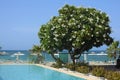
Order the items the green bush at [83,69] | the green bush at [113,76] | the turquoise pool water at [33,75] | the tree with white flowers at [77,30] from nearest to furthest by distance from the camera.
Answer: the green bush at [113,76] < the turquoise pool water at [33,75] < the green bush at [83,69] < the tree with white flowers at [77,30]

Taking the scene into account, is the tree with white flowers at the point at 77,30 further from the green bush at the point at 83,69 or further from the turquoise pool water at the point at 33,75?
the turquoise pool water at the point at 33,75

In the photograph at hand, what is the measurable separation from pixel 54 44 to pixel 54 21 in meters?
2.16

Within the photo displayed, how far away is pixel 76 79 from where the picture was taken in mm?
24297

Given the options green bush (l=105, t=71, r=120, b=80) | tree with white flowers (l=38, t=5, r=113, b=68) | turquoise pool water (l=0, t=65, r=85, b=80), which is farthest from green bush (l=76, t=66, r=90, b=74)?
green bush (l=105, t=71, r=120, b=80)

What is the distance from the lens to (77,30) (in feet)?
99.3

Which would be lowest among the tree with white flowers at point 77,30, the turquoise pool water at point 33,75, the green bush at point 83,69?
the turquoise pool water at point 33,75

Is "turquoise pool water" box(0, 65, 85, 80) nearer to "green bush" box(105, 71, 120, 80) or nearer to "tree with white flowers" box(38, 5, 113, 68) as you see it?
"tree with white flowers" box(38, 5, 113, 68)

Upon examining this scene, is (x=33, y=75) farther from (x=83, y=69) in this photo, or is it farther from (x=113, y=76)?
(x=113, y=76)

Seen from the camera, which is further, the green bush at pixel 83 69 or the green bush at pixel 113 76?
the green bush at pixel 83 69

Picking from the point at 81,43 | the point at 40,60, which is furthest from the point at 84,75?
the point at 40,60

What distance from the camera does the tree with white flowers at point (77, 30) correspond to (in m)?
30.0

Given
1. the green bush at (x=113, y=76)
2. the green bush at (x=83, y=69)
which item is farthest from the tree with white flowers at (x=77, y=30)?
the green bush at (x=113, y=76)

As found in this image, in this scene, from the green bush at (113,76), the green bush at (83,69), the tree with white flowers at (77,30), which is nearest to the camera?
the green bush at (113,76)

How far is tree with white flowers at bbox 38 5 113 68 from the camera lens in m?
30.0
